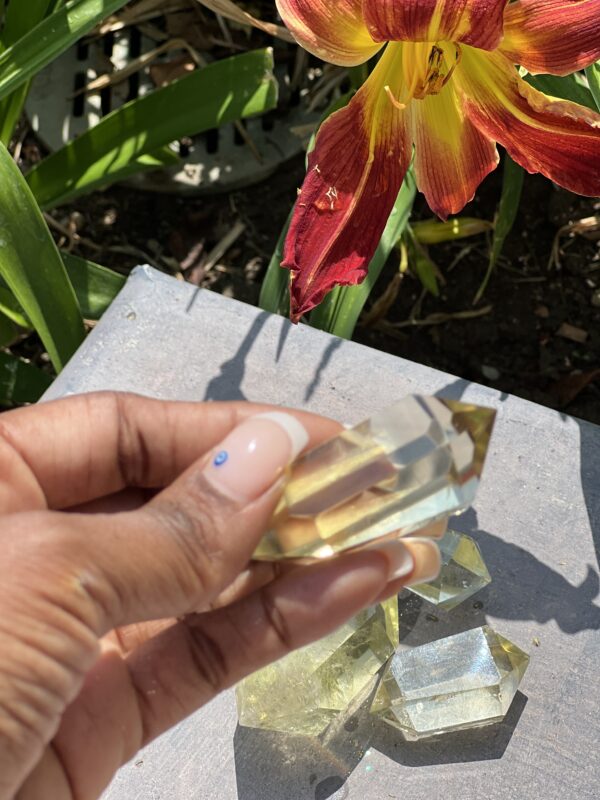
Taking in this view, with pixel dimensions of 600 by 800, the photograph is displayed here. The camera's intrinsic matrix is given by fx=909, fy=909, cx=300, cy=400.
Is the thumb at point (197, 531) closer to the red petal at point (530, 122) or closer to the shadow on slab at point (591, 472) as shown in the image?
the red petal at point (530, 122)

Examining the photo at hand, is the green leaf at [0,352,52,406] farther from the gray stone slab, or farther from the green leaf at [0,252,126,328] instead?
the gray stone slab

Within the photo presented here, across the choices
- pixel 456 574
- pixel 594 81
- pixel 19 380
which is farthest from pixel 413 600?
pixel 19 380

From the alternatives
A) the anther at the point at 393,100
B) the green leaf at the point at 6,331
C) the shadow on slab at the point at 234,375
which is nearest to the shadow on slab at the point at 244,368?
the shadow on slab at the point at 234,375

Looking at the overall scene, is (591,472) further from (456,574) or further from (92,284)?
(92,284)

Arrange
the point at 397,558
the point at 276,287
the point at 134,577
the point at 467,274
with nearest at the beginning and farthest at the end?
the point at 134,577 < the point at 397,558 < the point at 276,287 < the point at 467,274

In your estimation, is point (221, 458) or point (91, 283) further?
point (91, 283)

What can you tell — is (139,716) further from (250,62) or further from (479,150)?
(250,62)

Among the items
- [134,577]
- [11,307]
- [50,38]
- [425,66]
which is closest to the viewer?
[134,577]
